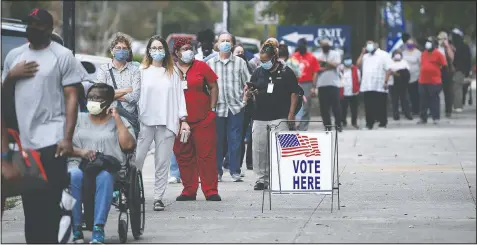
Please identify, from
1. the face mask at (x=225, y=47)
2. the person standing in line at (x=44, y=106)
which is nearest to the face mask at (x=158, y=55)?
the face mask at (x=225, y=47)

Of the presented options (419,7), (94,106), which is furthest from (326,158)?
(419,7)

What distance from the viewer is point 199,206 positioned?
13617mm

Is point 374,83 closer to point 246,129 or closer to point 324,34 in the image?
point 324,34

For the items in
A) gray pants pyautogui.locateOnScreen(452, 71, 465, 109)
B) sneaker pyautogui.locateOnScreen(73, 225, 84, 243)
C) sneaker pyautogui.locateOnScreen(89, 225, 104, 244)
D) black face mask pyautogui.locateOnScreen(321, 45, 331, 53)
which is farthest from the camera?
gray pants pyautogui.locateOnScreen(452, 71, 465, 109)

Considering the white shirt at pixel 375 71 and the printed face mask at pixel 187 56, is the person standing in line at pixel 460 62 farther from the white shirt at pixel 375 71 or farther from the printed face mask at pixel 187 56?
the printed face mask at pixel 187 56

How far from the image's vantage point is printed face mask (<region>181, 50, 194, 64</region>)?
14.2 meters

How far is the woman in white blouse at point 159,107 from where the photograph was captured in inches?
528

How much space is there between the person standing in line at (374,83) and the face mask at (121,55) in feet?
46.9

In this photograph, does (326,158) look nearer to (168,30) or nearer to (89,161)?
(89,161)

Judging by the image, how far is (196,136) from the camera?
46.7ft

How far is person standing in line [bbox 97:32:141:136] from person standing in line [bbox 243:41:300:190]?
7.61 ft

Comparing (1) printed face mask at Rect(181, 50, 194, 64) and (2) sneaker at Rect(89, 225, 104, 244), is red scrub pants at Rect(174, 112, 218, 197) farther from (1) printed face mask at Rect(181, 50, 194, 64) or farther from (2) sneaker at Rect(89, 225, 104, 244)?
(2) sneaker at Rect(89, 225, 104, 244)

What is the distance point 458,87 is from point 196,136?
19250 mm

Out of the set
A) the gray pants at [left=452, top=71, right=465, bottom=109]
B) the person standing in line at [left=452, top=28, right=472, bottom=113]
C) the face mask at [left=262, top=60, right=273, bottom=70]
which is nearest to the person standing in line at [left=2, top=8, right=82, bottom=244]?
the face mask at [left=262, top=60, right=273, bottom=70]
